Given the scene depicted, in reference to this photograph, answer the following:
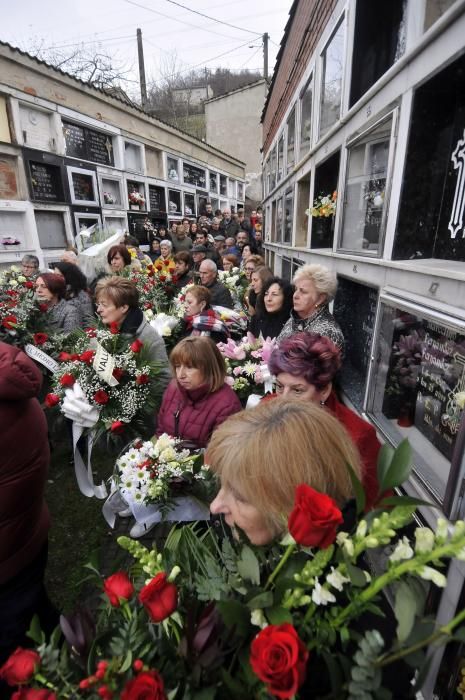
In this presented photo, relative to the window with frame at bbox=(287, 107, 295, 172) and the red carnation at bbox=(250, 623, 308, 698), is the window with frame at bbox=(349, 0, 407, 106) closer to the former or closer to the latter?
the red carnation at bbox=(250, 623, 308, 698)

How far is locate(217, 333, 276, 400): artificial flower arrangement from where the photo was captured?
9.86ft

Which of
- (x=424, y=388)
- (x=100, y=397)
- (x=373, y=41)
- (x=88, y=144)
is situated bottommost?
(x=100, y=397)

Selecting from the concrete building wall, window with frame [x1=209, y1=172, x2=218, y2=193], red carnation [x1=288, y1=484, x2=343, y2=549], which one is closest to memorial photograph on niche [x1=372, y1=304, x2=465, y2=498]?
red carnation [x1=288, y1=484, x2=343, y2=549]

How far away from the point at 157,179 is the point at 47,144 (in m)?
6.02

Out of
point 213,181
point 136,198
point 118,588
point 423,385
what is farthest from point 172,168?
point 118,588

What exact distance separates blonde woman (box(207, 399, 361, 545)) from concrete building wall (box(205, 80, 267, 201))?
1125 inches

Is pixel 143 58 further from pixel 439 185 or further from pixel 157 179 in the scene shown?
pixel 439 185

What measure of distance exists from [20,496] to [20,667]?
1087 mm

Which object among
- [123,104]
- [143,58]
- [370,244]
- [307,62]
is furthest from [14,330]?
[143,58]

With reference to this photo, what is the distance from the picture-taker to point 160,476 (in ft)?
6.10

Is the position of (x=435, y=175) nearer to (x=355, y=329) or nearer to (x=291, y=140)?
(x=355, y=329)

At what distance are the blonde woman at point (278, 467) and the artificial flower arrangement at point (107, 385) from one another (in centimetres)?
169

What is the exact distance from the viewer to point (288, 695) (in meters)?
0.51

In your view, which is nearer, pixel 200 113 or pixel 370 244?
pixel 370 244
